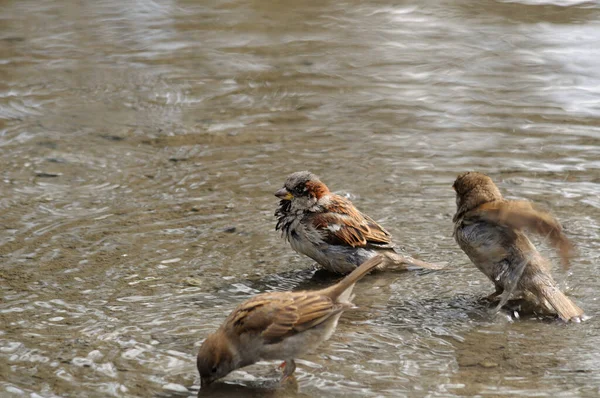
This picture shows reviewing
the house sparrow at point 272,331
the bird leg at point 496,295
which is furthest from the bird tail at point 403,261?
the house sparrow at point 272,331

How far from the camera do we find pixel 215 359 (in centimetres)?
495

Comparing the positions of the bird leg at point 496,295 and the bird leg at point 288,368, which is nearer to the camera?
the bird leg at point 288,368

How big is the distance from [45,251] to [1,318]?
3.64 ft

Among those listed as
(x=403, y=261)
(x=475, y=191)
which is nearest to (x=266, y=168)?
(x=403, y=261)

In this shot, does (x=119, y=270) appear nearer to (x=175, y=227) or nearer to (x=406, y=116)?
(x=175, y=227)

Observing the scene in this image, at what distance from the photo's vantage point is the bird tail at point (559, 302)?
5801 mm

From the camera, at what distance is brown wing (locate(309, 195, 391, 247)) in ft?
22.2

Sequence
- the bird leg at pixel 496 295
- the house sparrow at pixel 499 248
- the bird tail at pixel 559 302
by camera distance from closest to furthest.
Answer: the bird tail at pixel 559 302, the house sparrow at pixel 499 248, the bird leg at pixel 496 295

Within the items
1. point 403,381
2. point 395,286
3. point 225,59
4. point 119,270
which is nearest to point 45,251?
point 119,270

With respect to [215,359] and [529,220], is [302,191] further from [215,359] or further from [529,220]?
[215,359]

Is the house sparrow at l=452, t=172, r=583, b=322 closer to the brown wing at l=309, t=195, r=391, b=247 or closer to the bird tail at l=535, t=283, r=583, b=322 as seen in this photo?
the bird tail at l=535, t=283, r=583, b=322

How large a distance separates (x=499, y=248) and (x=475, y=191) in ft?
1.28

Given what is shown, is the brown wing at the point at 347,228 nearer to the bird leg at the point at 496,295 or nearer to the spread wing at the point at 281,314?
the bird leg at the point at 496,295

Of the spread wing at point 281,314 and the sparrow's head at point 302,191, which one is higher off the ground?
the sparrow's head at point 302,191
